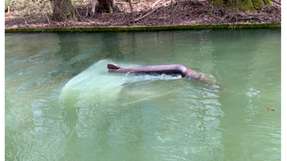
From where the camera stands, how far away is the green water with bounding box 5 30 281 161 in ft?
18.7

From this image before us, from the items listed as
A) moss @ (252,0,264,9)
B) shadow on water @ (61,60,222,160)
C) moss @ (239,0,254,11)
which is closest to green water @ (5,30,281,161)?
shadow on water @ (61,60,222,160)

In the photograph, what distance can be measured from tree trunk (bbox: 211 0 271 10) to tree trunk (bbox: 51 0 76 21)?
14.4 ft

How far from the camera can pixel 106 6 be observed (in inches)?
590

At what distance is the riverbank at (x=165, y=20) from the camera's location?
12.4m

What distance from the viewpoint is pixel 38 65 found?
9742 mm

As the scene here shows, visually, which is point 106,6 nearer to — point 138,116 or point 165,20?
point 165,20

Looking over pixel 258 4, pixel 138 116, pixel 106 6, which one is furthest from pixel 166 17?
pixel 138 116

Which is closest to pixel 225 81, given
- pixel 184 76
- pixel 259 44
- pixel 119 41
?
pixel 184 76

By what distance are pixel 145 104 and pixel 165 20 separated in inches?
252

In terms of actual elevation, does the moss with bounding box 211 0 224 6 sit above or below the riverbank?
above

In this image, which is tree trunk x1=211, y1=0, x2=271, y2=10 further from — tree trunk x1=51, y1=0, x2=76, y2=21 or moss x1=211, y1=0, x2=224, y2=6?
tree trunk x1=51, y1=0, x2=76, y2=21

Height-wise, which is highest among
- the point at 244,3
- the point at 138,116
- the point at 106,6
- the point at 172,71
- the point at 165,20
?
the point at 244,3

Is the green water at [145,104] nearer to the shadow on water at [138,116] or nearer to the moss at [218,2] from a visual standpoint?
the shadow on water at [138,116]

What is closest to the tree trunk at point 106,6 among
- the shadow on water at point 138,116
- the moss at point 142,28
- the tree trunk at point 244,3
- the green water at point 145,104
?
the moss at point 142,28
